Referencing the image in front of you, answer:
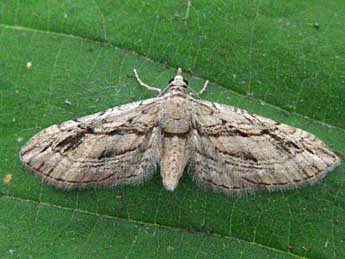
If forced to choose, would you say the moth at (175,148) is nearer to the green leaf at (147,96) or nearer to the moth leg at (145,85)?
the moth leg at (145,85)

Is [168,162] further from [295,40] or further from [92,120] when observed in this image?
[295,40]

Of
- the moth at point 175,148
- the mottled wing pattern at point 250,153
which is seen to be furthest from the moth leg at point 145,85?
the mottled wing pattern at point 250,153

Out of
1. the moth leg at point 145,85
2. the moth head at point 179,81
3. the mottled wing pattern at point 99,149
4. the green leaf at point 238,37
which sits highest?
the green leaf at point 238,37

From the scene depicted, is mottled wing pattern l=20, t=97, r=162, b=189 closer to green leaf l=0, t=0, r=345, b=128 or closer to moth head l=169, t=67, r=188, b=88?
moth head l=169, t=67, r=188, b=88

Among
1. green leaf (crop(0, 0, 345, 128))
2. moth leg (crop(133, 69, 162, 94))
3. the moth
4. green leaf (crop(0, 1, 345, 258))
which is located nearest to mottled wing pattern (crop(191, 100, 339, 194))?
the moth

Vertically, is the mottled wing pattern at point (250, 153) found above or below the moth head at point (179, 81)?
below
